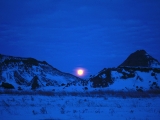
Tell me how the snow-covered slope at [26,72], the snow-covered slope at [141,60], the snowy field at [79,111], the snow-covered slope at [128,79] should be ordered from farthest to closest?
the snow-covered slope at [26,72], the snow-covered slope at [141,60], the snow-covered slope at [128,79], the snowy field at [79,111]

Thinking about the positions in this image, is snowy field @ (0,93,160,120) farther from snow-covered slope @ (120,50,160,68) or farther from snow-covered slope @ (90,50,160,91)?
snow-covered slope @ (120,50,160,68)

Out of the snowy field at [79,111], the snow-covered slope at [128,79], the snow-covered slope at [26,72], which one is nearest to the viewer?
the snowy field at [79,111]

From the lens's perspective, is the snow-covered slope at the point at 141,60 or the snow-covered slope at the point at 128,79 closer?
the snow-covered slope at the point at 128,79

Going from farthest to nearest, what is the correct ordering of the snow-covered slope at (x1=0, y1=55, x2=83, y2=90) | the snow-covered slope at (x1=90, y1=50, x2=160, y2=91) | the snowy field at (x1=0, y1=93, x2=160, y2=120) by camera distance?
1. the snow-covered slope at (x1=0, y1=55, x2=83, y2=90)
2. the snow-covered slope at (x1=90, y1=50, x2=160, y2=91)
3. the snowy field at (x1=0, y1=93, x2=160, y2=120)

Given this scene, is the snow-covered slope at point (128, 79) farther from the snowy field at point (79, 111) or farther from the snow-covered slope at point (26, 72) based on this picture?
the snowy field at point (79, 111)

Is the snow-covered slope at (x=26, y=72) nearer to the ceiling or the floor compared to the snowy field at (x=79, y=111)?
nearer to the ceiling

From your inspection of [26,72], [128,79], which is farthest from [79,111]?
[26,72]

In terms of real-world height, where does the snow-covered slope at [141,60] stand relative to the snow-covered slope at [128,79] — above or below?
above

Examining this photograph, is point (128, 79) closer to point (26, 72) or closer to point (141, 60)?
point (141, 60)

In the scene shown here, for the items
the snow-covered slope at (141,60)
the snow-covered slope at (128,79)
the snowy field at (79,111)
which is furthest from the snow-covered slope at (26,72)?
the snowy field at (79,111)

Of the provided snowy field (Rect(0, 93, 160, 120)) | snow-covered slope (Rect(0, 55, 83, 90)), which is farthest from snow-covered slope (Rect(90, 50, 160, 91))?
snowy field (Rect(0, 93, 160, 120))

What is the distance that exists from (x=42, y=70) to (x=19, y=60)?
10.3 metres

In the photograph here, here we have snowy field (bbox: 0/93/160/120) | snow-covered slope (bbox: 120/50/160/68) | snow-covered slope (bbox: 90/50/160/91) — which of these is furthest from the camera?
snow-covered slope (bbox: 120/50/160/68)

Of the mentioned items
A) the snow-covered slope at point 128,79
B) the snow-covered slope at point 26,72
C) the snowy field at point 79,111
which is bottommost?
the snowy field at point 79,111
